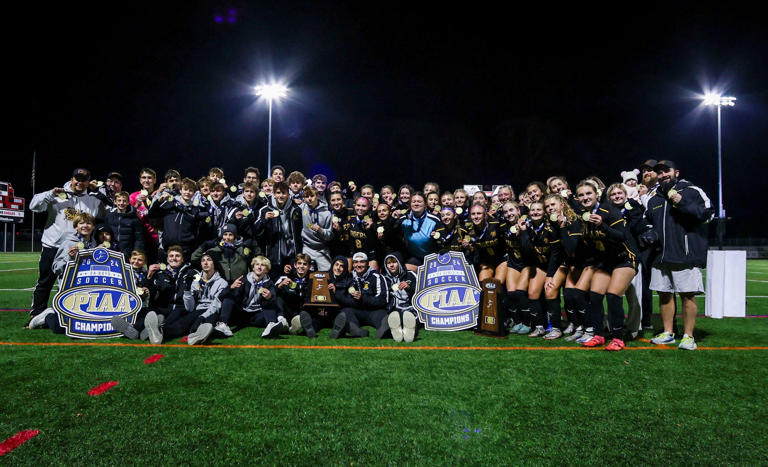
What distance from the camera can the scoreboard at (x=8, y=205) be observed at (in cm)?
3067

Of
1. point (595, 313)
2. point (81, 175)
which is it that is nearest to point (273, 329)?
point (595, 313)

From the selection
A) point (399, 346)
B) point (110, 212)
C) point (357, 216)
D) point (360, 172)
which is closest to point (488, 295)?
point (399, 346)

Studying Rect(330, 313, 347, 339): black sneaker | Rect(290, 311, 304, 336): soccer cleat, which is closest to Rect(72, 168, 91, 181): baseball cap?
Rect(290, 311, 304, 336): soccer cleat

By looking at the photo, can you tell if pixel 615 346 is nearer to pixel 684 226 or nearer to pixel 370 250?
pixel 684 226

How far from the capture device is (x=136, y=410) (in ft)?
9.46

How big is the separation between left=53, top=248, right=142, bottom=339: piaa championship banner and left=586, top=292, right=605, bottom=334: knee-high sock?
5656 mm

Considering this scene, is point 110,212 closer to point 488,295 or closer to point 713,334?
point 488,295

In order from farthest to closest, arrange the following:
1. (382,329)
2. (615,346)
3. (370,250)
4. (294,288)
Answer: (370,250) → (294,288) → (382,329) → (615,346)

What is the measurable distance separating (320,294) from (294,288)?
15.9 inches

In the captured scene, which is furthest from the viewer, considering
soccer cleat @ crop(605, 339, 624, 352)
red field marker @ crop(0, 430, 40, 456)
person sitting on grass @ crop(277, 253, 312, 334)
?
person sitting on grass @ crop(277, 253, 312, 334)

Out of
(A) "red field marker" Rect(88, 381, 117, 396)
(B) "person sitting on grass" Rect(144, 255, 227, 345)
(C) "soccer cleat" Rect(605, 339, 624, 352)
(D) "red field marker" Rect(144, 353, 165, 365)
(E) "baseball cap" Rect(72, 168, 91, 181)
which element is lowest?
(D) "red field marker" Rect(144, 353, 165, 365)

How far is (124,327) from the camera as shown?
16.6ft

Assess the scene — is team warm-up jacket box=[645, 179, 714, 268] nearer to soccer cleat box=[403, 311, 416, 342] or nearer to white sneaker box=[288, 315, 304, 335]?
soccer cleat box=[403, 311, 416, 342]

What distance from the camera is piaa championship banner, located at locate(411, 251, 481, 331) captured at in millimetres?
5645
